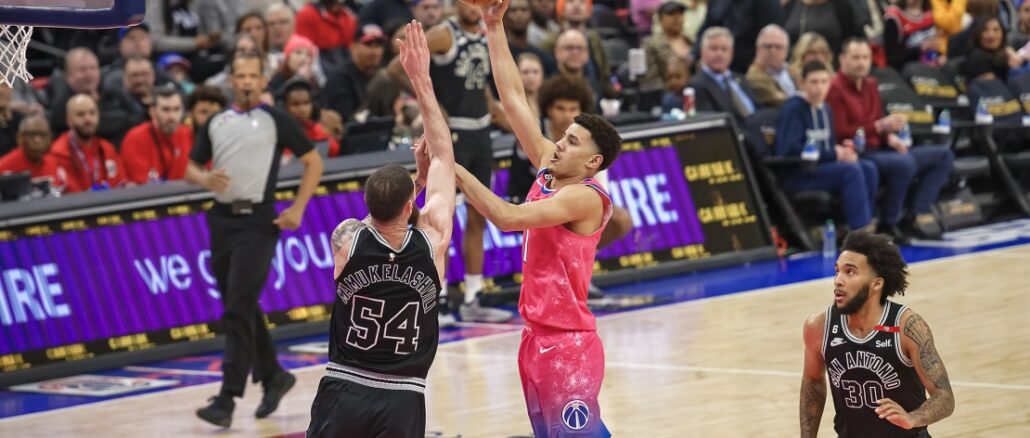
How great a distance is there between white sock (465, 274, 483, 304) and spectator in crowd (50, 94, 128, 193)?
280cm

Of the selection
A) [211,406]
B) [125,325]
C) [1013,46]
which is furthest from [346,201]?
[1013,46]

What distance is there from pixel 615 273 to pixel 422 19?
2846mm

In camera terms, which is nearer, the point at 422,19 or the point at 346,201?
the point at 346,201

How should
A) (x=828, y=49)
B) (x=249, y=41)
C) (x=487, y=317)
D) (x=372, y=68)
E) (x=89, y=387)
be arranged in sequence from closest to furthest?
(x=89, y=387)
(x=487, y=317)
(x=249, y=41)
(x=372, y=68)
(x=828, y=49)

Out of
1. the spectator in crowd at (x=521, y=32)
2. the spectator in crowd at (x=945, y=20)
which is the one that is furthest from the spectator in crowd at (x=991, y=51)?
the spectator in crowd at (x=521, y=32)

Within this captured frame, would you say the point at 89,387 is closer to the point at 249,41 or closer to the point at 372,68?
the point at 249,41

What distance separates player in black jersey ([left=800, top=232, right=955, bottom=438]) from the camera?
253 inches

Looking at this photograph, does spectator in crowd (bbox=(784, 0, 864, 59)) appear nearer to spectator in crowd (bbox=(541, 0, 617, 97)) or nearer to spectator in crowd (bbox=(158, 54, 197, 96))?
spectator in crowd (bbox=(541, 0, 617, 97))

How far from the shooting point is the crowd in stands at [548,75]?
12992 mm

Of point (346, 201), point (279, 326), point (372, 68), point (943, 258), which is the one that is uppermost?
point (372, 68)

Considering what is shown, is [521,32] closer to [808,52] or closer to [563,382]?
[808,52]

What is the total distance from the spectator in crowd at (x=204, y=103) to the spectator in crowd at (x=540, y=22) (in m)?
5.10

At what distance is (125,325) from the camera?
38.1ft

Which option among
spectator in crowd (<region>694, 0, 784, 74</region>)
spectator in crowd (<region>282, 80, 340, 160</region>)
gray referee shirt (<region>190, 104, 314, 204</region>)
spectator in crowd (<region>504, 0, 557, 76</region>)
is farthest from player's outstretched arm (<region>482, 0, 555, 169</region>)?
spectator in crowd (<region>694, 0, 784, 74</region>)
